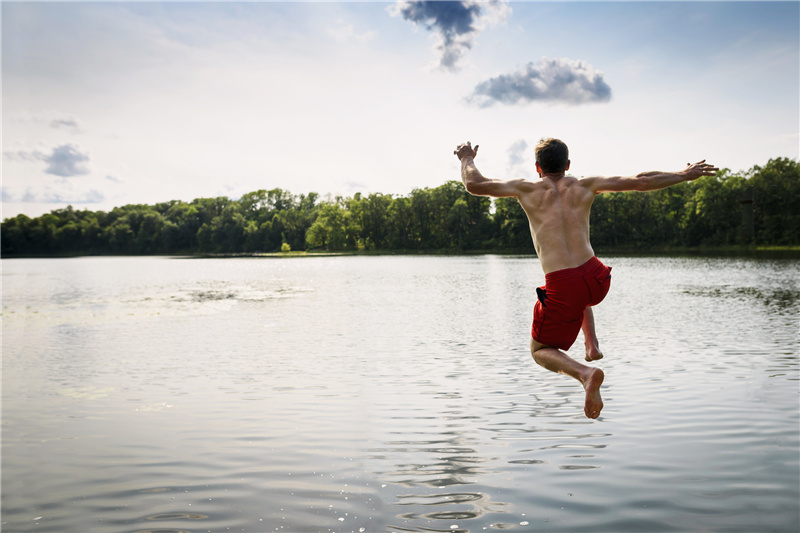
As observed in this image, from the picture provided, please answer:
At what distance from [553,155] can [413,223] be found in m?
141

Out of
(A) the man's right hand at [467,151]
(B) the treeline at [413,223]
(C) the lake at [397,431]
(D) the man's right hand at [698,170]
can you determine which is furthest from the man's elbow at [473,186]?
(B) the treeline at [413,223]

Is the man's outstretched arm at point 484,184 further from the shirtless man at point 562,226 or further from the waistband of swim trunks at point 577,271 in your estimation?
the waistband of swim trunks at point 577,271

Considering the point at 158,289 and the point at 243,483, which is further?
the point at 158,289

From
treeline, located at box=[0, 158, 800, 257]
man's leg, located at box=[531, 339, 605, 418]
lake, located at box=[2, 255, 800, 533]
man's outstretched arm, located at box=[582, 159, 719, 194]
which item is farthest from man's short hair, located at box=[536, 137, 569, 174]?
treeline, located at box=[0, 158, 800, 257]

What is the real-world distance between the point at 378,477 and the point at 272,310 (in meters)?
21.1

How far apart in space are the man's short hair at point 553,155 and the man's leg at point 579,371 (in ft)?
5.38

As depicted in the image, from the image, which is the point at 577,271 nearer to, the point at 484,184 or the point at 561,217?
the point at 561,217

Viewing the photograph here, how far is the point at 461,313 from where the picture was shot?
24719 mm

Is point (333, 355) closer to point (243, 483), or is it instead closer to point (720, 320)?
point (243, 483)

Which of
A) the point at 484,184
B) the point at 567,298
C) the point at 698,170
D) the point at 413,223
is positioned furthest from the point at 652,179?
the point at 413,223

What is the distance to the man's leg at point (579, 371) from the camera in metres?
5.13

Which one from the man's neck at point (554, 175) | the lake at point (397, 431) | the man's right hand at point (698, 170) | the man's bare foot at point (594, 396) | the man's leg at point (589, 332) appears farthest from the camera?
the lake at point (397, 431)

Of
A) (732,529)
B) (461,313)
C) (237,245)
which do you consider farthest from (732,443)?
(237,245)

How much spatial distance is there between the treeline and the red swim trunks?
4036 inches
